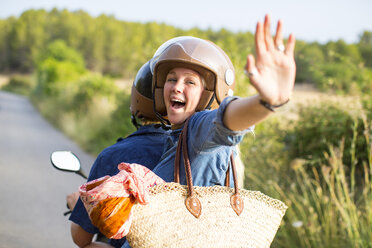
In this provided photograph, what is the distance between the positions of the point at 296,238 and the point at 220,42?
3.92 metres

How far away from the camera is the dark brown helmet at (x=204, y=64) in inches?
70.9

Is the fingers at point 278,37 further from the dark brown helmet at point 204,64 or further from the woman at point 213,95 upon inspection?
the dark brown helmet at point 204,64

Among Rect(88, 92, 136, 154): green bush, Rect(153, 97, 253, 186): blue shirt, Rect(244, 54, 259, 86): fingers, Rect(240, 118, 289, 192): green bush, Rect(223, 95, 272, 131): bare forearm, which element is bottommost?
Rect(88, 92, 136, 154): green bush

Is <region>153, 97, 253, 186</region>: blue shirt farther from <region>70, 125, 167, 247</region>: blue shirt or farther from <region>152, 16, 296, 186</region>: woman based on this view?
<region>70, 125, 167, 247</region>: blue shirt

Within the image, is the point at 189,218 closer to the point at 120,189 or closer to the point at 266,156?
the point at 120,189

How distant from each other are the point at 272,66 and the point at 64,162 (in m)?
1.61

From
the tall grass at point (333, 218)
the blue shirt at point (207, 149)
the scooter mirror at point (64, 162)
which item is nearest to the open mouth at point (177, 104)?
the blue shirt at point (207, 149)

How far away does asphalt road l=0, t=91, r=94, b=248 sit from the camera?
4.93 m

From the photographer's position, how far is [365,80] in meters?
4.97

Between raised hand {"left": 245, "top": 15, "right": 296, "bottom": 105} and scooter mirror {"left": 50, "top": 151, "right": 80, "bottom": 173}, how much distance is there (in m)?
1.54

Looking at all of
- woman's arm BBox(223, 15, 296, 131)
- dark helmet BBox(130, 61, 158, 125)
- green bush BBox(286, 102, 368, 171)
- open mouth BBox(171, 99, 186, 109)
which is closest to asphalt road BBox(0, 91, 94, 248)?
dark helmet BBox(130, 61, 158, 125)

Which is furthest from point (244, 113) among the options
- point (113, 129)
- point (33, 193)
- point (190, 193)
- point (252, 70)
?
point (113, 129)

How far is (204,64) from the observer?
180 centimetres

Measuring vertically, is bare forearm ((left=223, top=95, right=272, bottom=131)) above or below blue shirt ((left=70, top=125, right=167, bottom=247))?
above
